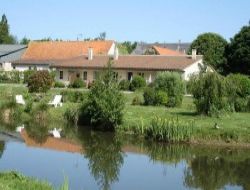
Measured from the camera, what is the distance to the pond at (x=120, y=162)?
61.0 feet

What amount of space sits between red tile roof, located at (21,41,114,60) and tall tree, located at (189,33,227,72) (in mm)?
14959

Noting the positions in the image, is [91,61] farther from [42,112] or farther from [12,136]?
[12,136]

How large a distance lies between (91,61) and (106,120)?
28.9 m

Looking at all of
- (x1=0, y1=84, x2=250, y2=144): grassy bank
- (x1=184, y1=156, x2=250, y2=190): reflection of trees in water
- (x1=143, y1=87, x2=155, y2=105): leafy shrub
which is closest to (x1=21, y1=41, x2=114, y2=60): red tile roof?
(x1=0, y1=84, x2=250, y2=144): grassy bank

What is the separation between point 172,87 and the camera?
119ft

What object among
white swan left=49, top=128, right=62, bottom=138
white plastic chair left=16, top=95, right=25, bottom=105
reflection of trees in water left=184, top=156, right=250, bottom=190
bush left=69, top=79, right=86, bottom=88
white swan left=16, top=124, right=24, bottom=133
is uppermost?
bush left=69, top=79, right=86, bottom=88

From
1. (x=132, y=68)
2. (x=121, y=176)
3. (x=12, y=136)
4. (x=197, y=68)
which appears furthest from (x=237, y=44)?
(x=121, y=176)

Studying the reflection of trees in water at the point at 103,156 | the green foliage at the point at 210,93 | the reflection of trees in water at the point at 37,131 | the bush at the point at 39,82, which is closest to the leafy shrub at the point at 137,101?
the green foliage at the point at 210,93

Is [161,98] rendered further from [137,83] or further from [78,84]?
[78,84]

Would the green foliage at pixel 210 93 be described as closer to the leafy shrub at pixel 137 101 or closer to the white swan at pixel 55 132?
the leafy shrub at pixel 137 101

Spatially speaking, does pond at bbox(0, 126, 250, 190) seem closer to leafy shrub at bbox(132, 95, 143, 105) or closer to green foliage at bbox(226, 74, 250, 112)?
green foliage at bbox(226, 74, 250, 112)

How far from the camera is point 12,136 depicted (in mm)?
26969

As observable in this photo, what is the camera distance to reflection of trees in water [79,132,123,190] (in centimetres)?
1908

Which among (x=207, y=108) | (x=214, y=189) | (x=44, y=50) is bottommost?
(x=214, y=189)
